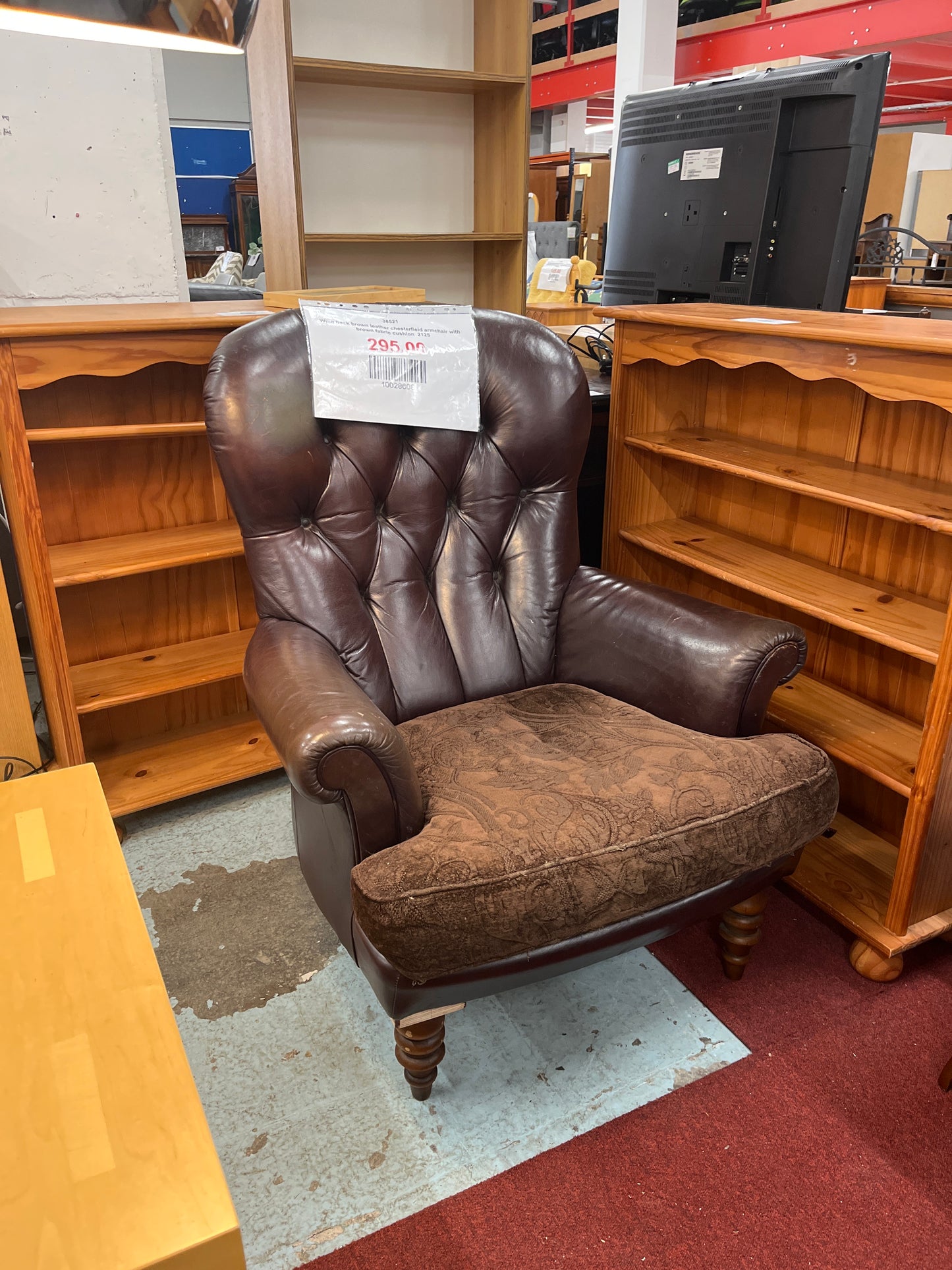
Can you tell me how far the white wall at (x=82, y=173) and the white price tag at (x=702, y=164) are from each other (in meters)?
1.39

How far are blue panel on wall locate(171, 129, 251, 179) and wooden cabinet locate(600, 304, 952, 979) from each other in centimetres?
702

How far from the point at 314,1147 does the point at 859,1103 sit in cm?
81

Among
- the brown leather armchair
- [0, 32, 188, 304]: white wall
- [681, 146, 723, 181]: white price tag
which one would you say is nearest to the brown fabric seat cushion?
the brown leather armchair

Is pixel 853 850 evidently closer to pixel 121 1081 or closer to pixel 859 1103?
pixel 859 1103

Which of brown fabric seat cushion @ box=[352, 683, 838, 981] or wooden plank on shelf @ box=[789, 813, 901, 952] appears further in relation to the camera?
wooden plank on shelf @ box=[789, 813, 901, 952]

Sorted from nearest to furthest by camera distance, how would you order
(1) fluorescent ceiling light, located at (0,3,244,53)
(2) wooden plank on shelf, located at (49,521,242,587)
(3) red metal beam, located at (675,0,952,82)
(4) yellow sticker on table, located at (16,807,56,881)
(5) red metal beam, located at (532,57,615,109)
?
(1) fluorescent ceiling light, located at (0,3,244,53) < (4) yellow sticker on table, located at (16,807,56,881) < (2) wooden plank on shelf, located at (49,521,242,587) < (3) red metal beam, located at (675,0,952,82) < (5) red metal beam, located at (532,57,615,109)

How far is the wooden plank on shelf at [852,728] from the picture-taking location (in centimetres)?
160

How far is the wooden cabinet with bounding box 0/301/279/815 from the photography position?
1.69 metres

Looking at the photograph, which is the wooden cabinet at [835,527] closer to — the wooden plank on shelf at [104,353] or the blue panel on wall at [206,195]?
the wooden plank on shelf at [104,353]

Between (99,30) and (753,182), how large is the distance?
144cm

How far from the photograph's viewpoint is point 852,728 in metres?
1.74

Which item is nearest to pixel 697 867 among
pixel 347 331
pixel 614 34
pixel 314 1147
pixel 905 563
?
pixel 314 1147

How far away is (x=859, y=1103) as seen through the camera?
135 centimetres

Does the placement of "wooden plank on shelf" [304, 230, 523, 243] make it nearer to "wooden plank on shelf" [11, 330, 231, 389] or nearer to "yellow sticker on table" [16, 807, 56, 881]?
"wooden plank on shelf" [11, 330, 231, 389]
